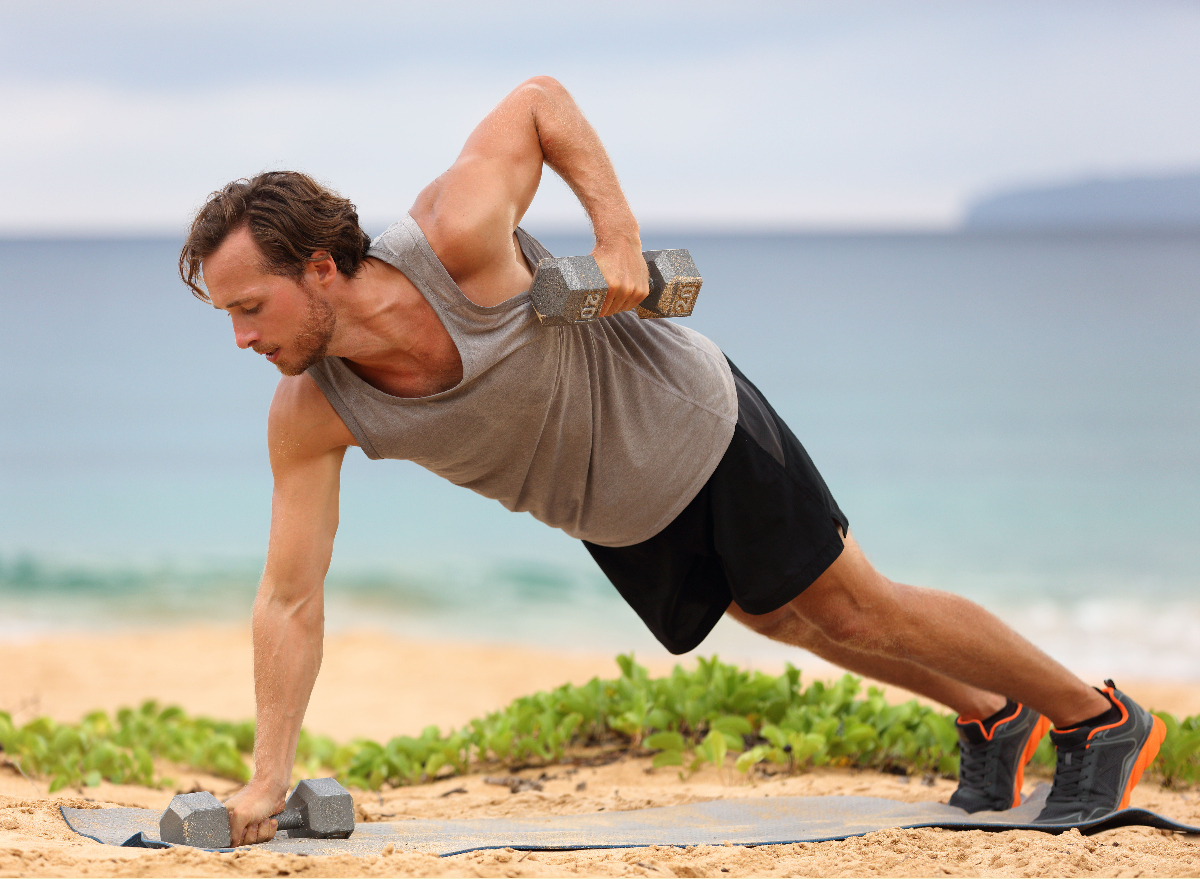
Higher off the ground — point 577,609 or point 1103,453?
point 1103,453

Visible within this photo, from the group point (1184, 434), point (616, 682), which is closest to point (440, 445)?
point (616, 682)

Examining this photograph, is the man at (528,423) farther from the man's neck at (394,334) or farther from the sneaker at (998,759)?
the sneaker at (998,759)

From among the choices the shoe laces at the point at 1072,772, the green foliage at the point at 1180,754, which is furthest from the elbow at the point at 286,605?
the green foliage at the point at 1180,754

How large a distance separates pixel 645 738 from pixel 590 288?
6.70 feet

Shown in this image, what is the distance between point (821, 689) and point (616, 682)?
78 centimetres

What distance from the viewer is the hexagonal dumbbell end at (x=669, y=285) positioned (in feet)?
8.73

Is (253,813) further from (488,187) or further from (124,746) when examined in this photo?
(124,746)

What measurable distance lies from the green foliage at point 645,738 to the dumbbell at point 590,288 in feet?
5.53

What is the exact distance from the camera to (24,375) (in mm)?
24469

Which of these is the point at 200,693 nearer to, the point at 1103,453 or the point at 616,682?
the point at 616,682

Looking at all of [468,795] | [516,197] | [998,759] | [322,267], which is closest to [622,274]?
[516,197]

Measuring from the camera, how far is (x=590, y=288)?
246 centimetres

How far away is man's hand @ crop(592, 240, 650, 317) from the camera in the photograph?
8.41ft

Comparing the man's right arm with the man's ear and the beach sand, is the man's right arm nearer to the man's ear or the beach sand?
the man's ear
